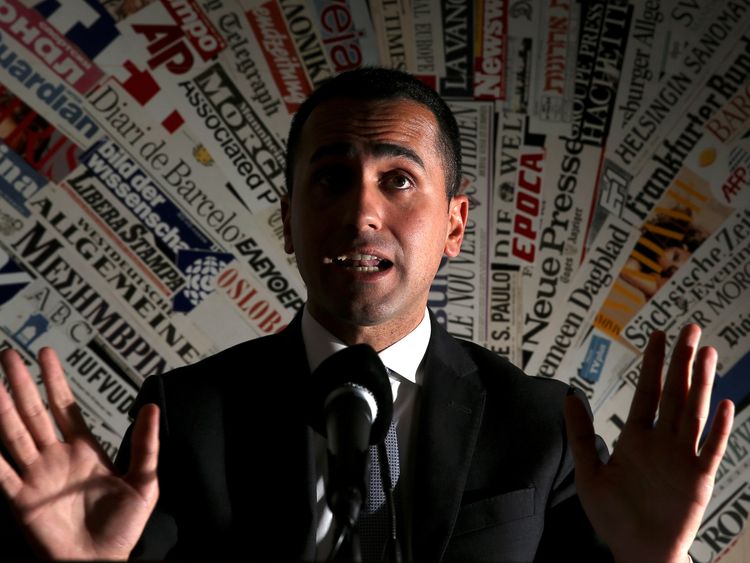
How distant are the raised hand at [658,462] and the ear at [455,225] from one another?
394 mm

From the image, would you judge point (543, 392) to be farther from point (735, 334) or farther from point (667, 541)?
point (735, 334)

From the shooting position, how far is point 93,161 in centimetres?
144

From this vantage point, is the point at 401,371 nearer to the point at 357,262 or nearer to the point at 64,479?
the point at 357,262

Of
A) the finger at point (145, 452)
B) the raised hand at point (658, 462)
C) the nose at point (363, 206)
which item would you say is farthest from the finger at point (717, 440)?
the finger at point (145, 452)

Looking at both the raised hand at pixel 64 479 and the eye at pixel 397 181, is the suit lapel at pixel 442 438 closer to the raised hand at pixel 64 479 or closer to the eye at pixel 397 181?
the eye at pixel 397 181

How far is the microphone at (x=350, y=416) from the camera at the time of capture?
603 mm

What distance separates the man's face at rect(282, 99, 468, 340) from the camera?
1014 mm

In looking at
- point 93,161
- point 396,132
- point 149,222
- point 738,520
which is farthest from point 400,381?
point 738,520

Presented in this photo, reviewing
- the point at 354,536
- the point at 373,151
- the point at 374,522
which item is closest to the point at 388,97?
the point at 373,151

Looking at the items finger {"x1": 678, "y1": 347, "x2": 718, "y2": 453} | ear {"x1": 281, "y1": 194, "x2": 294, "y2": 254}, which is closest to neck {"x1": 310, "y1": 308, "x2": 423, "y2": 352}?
ear {"x1": 281, "y1": 194, "x2": 294, "y2": 254}

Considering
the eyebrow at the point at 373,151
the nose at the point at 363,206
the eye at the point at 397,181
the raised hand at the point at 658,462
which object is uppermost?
the eyebrow at the point at 373,151

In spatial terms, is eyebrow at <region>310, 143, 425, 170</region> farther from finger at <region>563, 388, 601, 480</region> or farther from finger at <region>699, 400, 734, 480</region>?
finger at <region>699, 400, 734, 480</region>

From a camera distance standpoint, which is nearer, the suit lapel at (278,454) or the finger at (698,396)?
the finger at (698,396)

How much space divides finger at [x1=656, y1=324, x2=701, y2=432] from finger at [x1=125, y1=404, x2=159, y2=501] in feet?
1.76
